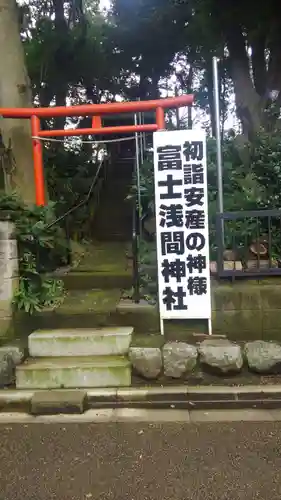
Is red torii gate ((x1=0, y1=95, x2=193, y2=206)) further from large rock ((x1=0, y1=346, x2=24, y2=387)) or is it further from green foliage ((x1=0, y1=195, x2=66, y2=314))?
large rock ((x1=0, y1=346, x2=24, y2=387))

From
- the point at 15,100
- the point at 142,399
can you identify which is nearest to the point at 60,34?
the point at 15,100

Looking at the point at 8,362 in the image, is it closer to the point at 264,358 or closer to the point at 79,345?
the point at 79,345

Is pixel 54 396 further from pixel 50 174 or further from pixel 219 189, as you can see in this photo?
pixel 50 174

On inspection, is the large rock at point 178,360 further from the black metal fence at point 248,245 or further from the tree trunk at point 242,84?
the tree trunk at point 242,84

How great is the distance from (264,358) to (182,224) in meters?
1.92

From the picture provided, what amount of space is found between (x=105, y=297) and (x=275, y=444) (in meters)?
3.39

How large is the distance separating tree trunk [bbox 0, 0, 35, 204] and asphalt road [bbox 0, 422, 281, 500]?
16.9 feet

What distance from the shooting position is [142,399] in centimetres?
471

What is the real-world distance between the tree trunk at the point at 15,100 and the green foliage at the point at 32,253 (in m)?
1.75

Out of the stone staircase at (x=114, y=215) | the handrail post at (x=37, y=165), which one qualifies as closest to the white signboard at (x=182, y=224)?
the handrail post at (x=37, y=165)

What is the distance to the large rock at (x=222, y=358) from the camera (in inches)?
197

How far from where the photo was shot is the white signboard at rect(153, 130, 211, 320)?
559 centimetres

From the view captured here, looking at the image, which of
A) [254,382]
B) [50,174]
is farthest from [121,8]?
[254,382]

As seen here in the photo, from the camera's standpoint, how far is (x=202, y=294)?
559 centimetres
